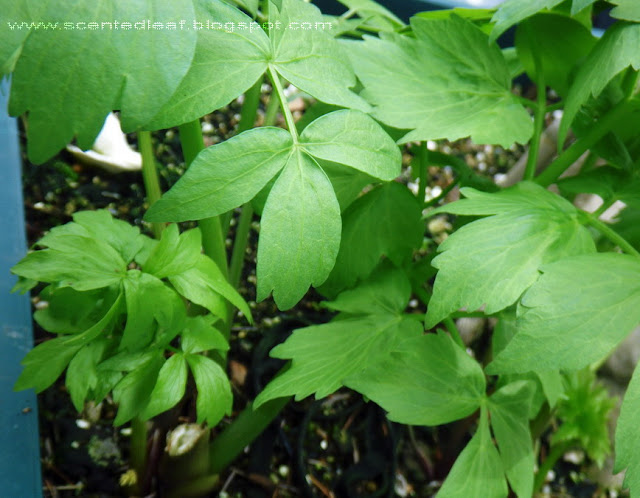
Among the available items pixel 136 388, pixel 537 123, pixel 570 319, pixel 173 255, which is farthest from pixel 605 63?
pixel 136 388

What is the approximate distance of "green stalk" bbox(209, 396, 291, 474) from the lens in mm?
797

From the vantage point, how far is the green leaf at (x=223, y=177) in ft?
1.54

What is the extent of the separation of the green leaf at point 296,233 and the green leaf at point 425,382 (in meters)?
0.19

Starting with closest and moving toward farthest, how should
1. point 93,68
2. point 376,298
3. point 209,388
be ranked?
point 93,68
point 209,388
point 376,298

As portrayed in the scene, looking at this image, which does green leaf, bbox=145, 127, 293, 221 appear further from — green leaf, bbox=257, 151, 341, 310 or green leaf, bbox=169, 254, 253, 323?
green leaf, bbox=169, 254, 253, 323

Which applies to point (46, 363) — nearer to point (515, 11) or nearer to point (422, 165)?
point (422, 165)

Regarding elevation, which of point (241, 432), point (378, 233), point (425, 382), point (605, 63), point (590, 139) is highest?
point (605, 63)

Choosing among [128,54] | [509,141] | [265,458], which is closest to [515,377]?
[509,141]

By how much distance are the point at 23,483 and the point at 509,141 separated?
67 cm

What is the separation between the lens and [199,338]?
2.07ft

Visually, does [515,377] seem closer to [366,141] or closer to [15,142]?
[366,141]

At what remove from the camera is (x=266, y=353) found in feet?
3.28

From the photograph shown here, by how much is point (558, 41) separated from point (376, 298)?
38 cm

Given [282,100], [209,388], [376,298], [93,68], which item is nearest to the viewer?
[93,68]
